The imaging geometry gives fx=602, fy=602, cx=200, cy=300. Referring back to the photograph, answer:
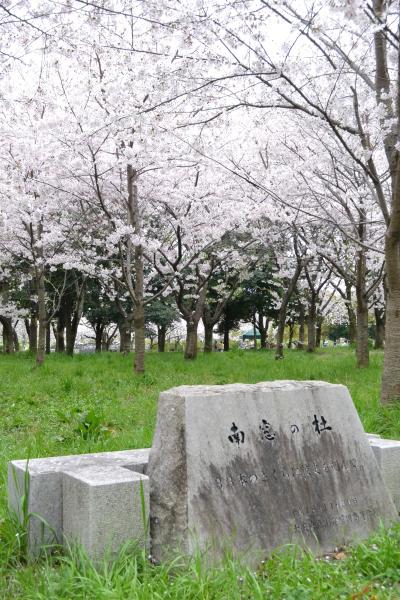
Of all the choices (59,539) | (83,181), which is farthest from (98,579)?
(83,181)

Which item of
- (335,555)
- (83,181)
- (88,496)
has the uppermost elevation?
(83,181)

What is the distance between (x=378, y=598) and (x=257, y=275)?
68.7 feet

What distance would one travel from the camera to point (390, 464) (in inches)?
194

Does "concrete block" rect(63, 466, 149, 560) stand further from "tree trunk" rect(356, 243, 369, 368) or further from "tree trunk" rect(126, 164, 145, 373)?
"tree trunk" rect(356, 243, 369, 368)

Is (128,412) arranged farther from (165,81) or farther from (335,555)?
(335,555)

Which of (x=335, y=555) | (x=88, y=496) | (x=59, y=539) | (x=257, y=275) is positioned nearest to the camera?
(x=88, y=496)

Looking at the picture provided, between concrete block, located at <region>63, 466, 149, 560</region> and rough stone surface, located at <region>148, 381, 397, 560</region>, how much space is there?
7.8 inches

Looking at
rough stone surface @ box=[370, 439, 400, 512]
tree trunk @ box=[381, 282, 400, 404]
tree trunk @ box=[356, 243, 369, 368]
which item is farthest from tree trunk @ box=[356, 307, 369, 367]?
rough stone surface @ box=[370, 439, 400, 512]

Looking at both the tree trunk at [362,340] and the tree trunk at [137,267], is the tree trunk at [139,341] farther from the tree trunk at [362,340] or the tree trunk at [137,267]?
the tree trunk at [362,340]

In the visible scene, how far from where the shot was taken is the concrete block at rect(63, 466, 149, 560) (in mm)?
3465

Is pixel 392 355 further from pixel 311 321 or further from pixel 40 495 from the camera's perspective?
pixel 311 321

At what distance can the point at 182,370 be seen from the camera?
49.4 feet

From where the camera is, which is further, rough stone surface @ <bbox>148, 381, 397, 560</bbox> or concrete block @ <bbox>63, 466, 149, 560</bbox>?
rough stone surface @ <bbox>148, 381, 397, 560</bbox>

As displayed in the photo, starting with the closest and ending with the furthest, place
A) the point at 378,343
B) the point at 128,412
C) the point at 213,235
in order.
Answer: the point at 128,412
the point at 213,235
the point at 378,343
